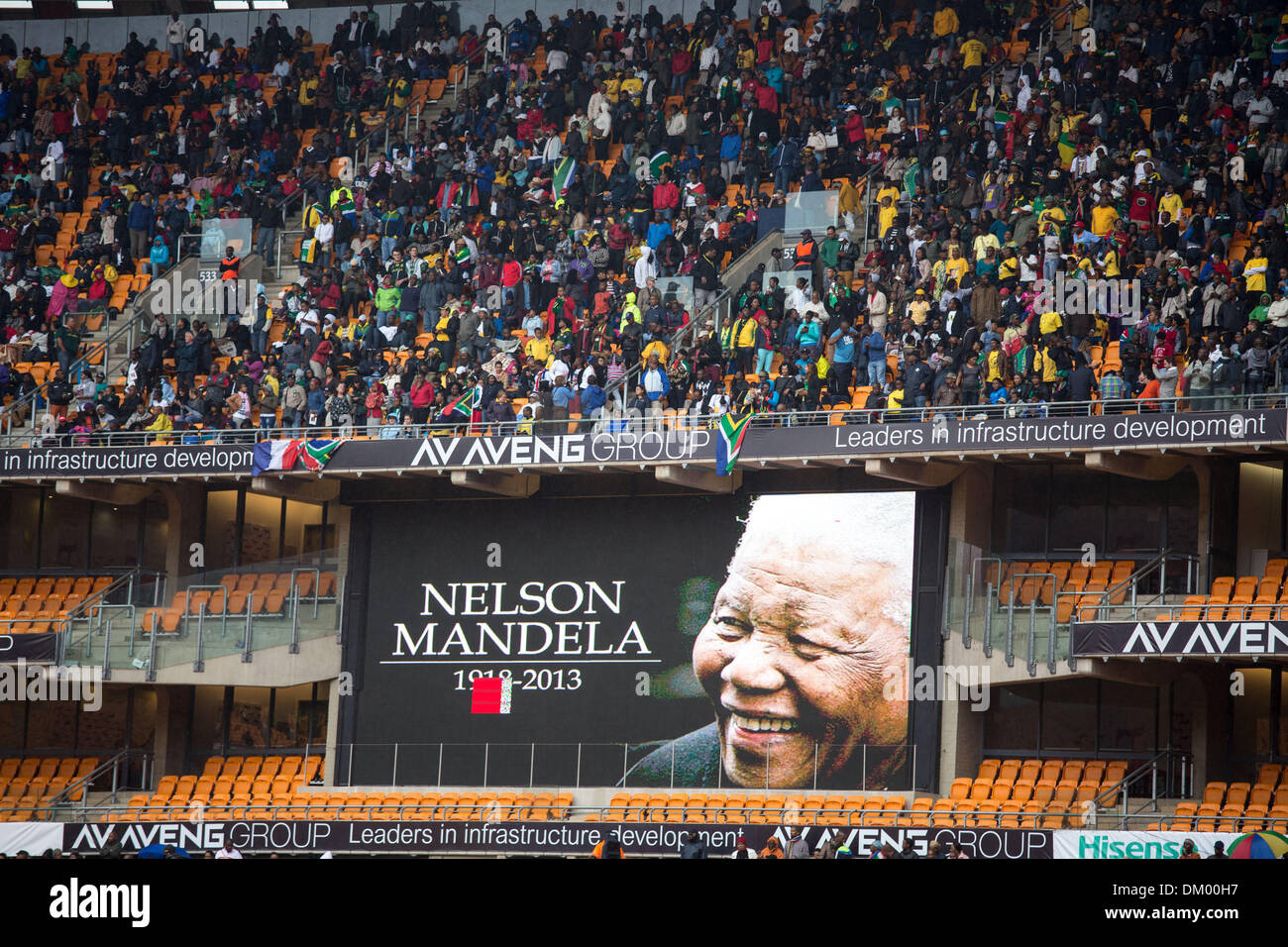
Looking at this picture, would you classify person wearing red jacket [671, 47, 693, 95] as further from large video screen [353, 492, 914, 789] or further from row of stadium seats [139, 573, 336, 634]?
row of stadium seats [139, 573, 336, 634]

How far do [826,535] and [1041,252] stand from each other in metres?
4.81

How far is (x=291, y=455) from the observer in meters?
25.4

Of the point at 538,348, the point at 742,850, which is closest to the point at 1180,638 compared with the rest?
the point at 742,850

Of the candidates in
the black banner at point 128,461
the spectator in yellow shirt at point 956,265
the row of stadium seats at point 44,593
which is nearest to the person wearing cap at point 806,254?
the spectator in yellow shirt at point 956,265

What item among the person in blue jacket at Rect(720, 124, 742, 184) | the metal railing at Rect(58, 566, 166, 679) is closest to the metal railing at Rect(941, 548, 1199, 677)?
the person in blue jacket at Rect(720, 124, 742, 184)

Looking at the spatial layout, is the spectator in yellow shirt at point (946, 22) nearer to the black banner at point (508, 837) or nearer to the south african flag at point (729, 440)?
A: the south african flag at point (729, 440)

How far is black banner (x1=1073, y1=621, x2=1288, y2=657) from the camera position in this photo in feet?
66.7

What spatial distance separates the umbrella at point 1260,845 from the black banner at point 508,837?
211 centimetres

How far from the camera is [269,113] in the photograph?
3406cm

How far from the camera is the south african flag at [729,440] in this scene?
2322 cm

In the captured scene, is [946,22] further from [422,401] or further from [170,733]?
[170,733]
